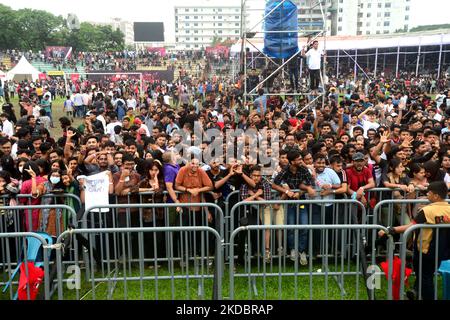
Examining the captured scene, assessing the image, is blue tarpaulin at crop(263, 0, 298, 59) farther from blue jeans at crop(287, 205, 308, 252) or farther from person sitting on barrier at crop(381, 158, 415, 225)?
blue jeans at crop(287, 205, 308, 252)

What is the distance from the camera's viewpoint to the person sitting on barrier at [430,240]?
3.88 m

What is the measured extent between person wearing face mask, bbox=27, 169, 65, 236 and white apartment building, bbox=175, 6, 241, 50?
136536mm

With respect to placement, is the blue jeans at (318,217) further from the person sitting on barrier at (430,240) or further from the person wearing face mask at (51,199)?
the person wearing face mask at (51,199)

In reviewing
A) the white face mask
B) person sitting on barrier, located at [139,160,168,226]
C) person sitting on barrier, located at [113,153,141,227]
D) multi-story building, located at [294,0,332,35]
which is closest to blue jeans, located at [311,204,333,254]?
person sitting on barrier, located at [139,160,168,226]

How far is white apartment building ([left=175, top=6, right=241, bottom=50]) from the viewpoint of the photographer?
13925 centimetres

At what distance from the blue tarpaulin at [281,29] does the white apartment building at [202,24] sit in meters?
129

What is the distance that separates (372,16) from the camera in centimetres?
10781

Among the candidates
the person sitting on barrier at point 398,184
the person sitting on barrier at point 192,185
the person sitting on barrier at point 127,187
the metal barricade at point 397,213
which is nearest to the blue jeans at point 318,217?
the metal barricade at point 397,213

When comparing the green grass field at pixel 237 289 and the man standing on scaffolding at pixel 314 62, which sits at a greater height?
the man standing on scaffolding at pixel 314 62

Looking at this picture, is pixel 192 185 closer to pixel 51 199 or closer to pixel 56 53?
pixel 51 199

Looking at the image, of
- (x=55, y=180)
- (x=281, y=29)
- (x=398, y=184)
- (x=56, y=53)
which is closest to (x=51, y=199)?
(x=55, y=180)

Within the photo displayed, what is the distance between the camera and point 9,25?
73062 mm

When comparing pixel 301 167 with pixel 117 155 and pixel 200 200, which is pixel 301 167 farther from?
pixel 117 155

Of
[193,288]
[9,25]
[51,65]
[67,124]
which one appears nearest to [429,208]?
[193,288]
